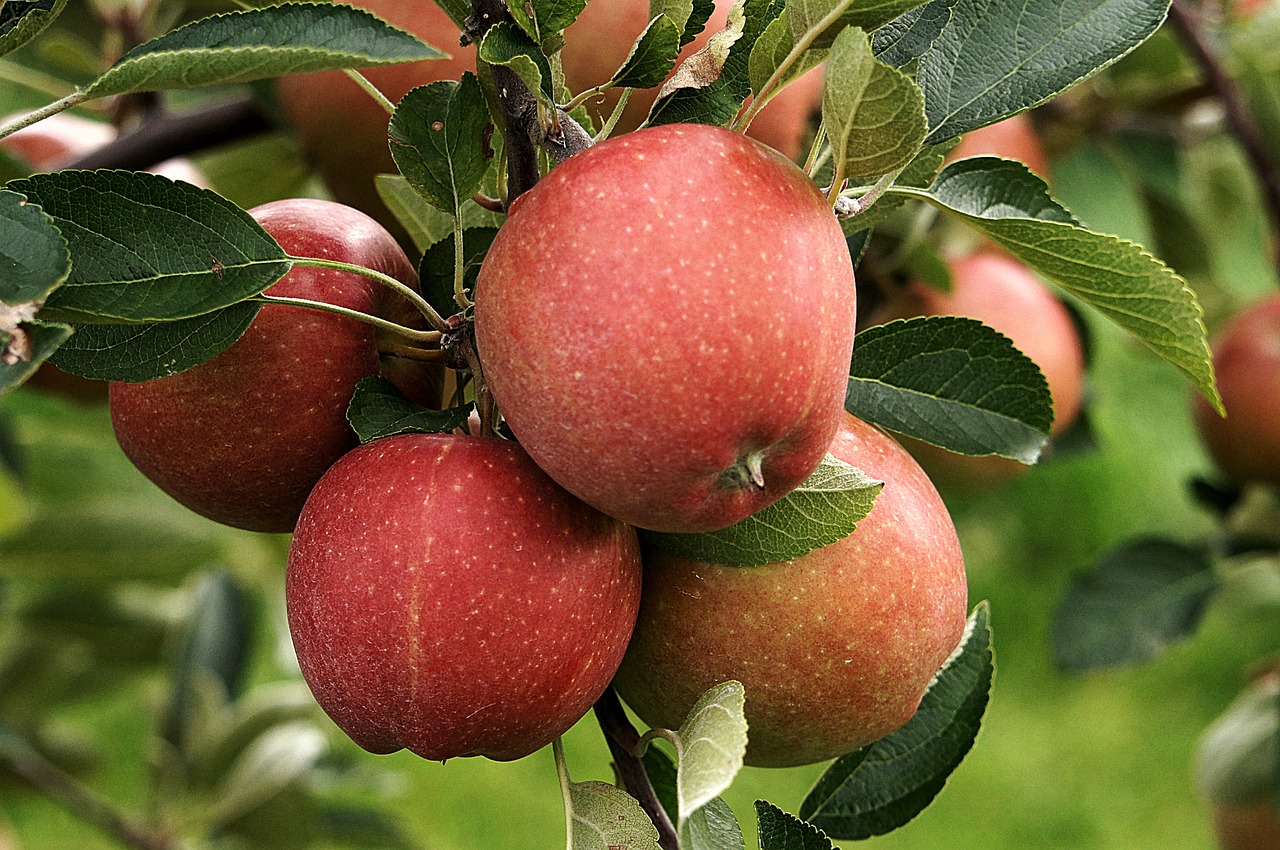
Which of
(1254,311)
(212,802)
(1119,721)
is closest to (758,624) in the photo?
(1254,311)

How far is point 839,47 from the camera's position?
0.45m

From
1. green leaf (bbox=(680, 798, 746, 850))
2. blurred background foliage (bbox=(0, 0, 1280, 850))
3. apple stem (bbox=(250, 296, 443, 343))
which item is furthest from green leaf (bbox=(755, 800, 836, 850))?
blurred background foliage (bbox=(0, 0, 1280, 850))

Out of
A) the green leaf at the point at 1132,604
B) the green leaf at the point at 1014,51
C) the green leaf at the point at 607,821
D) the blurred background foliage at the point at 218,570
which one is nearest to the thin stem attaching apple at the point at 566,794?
the green leaf at the point at 607,821

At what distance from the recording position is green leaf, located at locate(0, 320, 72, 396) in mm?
404

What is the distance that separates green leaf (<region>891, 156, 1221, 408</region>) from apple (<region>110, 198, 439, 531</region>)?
0.24 m

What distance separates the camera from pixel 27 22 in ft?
1.65

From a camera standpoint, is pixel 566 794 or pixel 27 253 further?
pixel 566 794

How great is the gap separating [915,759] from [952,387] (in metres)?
0.21

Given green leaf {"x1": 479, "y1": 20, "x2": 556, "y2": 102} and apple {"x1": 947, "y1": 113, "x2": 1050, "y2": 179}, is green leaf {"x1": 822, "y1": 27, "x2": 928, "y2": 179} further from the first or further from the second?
apple {"x1": 947, "y1": 113, "x2": 1050, "y2": 179}

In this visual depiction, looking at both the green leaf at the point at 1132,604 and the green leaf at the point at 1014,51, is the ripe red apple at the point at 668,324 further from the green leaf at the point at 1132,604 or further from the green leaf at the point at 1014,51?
the green leaf at the point at 1132,604

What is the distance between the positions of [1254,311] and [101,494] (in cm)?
124

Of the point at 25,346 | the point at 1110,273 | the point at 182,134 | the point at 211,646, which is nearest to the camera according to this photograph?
the point at 25,346

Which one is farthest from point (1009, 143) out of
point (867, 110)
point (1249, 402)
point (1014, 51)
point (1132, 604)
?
point (867, 110)

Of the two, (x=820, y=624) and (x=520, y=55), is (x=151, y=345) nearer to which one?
(x=520, y=55)
